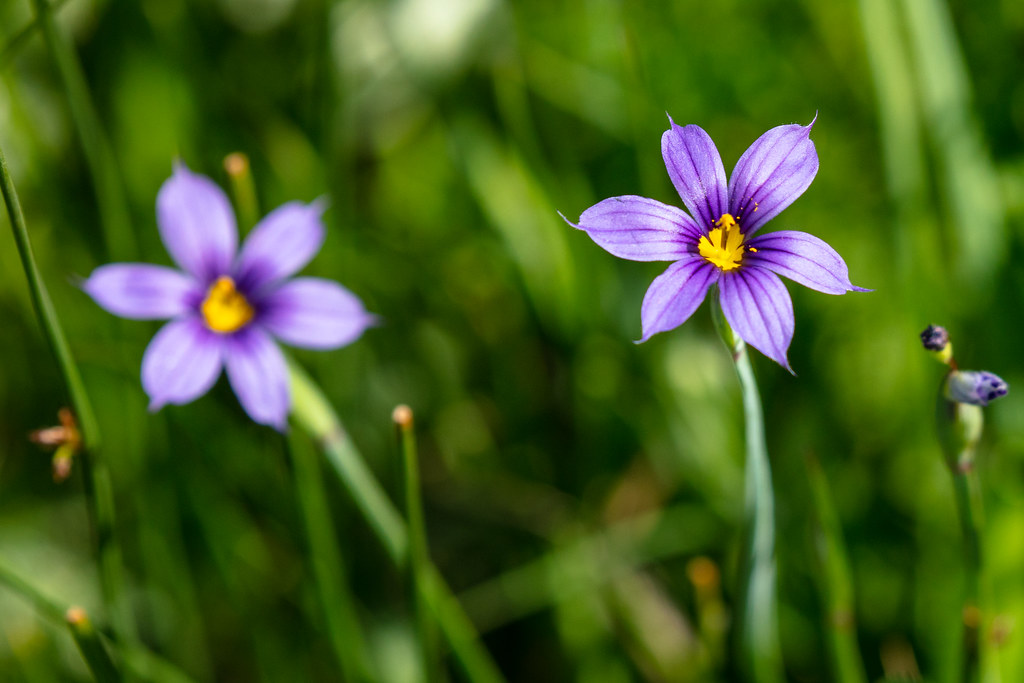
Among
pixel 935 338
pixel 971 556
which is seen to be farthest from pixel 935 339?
pixel 971 556

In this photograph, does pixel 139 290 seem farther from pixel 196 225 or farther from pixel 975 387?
pixel 975 387

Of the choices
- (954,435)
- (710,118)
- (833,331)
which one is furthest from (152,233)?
(954,435)

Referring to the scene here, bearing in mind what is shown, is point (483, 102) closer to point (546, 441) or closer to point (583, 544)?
point (546, 441)

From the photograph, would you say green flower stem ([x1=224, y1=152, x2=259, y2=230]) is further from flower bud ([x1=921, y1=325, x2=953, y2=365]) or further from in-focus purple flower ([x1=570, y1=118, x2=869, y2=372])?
flower bud ([x1=921, y1=325, x2=953, y2=365])

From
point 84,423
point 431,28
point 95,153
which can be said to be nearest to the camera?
point 84,423

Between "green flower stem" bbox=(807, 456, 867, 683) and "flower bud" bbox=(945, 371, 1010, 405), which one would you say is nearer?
"flower bud" bbox=(945, 371, 1010, 405)

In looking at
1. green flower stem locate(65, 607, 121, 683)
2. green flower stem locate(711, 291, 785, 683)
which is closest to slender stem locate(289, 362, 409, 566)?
green flower stem locate(65, 607, 121, 683)
